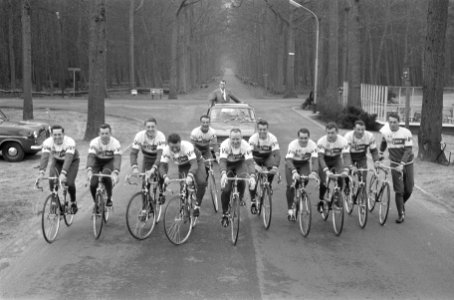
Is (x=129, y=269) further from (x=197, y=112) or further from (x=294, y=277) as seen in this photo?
(x=197, y=112)

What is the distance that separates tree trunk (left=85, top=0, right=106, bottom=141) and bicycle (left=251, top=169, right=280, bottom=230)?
1282cm

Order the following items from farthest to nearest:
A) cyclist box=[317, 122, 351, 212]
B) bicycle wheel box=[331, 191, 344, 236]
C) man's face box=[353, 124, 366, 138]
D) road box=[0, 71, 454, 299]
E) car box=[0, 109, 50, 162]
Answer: car box=[0, 109, 50, 162]
man's face box=[353, 124, 366, 138]
cyclist box=[317, 122, 351, 212]
bicycle wheel box=[331, 191, 344, 236]
road box=[0, 71, 454, 299]

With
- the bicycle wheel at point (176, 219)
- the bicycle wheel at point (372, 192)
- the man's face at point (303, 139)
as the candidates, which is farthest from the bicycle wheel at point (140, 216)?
the bicycle wheel at point (372, 192)

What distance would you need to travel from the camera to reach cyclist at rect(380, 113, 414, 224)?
34.3 feet

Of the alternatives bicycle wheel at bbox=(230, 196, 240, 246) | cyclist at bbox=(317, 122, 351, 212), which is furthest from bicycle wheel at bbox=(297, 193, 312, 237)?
bicycle wheel at bbox=(230, 196, 240, 246)

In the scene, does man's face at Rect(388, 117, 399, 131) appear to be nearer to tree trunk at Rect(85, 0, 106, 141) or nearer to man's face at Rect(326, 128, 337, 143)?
man's face at Rect(326, 128, 337, 143)

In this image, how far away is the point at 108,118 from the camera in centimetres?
3125

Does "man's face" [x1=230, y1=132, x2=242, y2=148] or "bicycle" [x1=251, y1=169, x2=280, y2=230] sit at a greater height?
"man's face" [x1=230, y1=132, x2=242, y2=148]

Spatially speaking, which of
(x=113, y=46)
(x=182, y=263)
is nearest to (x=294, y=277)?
(x=182, y=263)

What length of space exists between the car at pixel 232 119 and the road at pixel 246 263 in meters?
6.87

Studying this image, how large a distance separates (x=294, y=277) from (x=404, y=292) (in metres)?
1.29

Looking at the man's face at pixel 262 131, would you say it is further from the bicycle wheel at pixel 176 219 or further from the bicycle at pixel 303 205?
the bicycle wheel at pixel 176 219

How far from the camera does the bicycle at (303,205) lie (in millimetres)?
9328

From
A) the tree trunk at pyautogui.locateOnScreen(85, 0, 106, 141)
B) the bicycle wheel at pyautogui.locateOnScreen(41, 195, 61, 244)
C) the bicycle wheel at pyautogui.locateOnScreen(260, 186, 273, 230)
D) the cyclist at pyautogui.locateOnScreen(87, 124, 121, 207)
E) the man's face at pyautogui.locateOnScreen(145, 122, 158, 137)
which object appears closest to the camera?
the bicycle wheel at pyautogui.locateOnScreen(41, 195, 61, 244)
